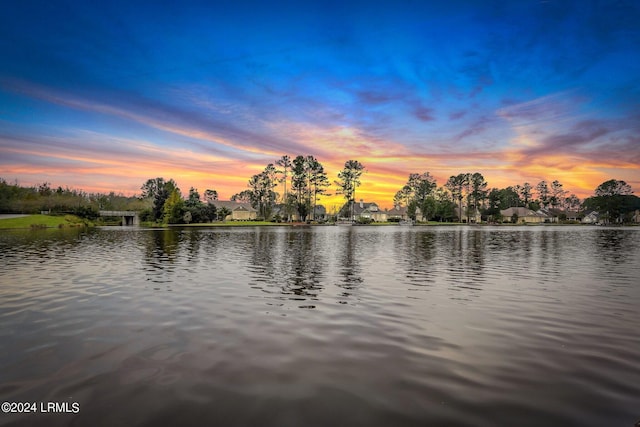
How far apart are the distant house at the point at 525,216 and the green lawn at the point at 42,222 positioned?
Answer: 17108cm

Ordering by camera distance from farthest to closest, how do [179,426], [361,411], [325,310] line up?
[325,310] → [361,411] → [179,426]

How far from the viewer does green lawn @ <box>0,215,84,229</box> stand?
284 feet

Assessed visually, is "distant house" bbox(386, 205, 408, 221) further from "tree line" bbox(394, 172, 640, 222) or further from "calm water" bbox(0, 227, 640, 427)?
"calm water" bbox(0, 227, 640, 427)

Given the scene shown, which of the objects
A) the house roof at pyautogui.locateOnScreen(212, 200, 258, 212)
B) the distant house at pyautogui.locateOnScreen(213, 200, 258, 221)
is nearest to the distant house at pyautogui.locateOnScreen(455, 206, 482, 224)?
the distant house at pyautogui.locateOnScreen(213, 200, 258, 221)

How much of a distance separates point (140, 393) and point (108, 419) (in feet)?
2.59

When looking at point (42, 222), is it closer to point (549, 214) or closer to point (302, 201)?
point (302, 201)

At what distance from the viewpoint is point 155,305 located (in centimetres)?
1215

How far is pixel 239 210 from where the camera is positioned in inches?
6427

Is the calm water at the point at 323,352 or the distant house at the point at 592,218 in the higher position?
the distant house at the point at 592,218

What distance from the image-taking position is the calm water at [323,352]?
534cm

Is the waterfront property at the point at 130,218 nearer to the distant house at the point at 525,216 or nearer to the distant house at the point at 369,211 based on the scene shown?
the distant house at the point at 369,211

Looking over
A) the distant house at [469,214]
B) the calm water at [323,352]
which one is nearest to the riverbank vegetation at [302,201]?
the distant house at [469,214]

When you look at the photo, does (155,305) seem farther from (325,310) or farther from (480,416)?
(480,416)

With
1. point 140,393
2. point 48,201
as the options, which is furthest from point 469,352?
point 48,201
